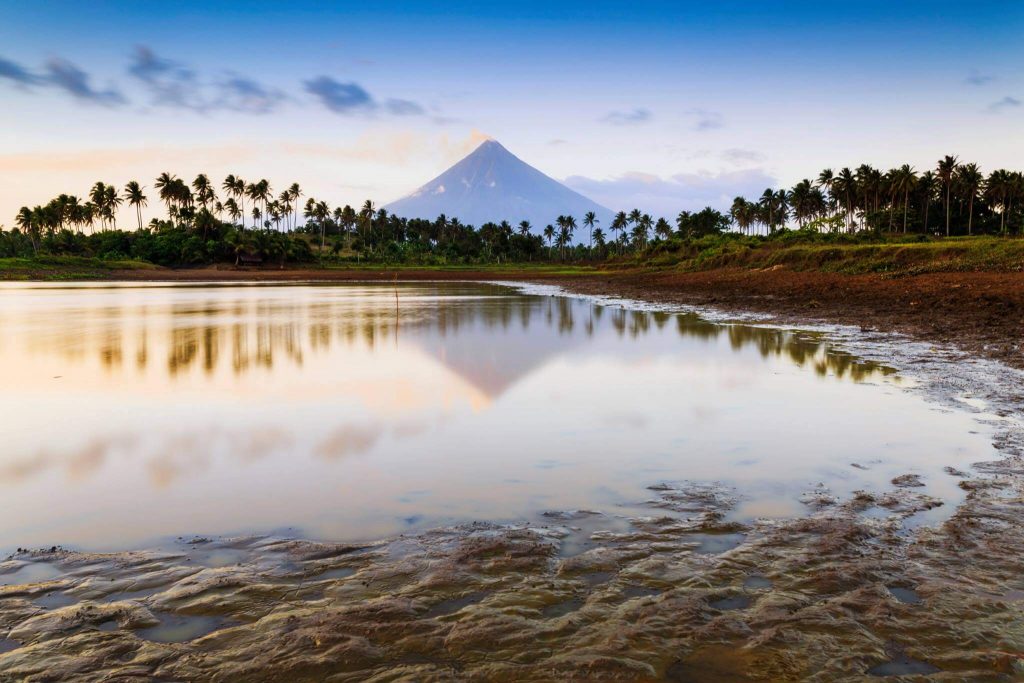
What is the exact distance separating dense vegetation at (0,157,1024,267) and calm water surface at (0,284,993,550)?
42.7 meters

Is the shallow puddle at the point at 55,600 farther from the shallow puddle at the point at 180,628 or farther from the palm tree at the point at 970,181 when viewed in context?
the palm tree at the point at 970,181

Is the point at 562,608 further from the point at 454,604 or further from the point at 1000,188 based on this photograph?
the point at 1000,188

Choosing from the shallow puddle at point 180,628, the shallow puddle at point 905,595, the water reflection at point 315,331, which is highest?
the water reflection at point 315,331

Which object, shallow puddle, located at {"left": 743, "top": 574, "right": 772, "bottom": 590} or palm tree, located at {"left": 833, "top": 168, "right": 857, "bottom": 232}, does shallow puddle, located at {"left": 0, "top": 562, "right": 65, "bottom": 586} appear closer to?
shallow puddle, located at {"left": 743, "top": 574, "right": 772, "bottom": 590}

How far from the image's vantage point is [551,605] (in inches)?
194

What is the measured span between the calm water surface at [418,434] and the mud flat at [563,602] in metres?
0.73

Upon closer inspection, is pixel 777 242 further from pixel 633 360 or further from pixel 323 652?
pixel 323 652

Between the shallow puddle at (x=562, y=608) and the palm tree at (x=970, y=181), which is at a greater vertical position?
the palm tree at (x=970, y=181)

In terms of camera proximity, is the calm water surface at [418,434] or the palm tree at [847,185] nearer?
the calm water surface at [418,434]

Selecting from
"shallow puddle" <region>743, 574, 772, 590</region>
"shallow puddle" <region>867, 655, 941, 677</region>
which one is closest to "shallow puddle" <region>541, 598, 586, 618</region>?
"shallow puddle" <region>743, 574, 772, 590</region>

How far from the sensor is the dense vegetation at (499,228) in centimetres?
9894

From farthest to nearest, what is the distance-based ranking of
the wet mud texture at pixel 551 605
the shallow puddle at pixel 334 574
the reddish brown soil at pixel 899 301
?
the reddish brown soil at pixel 899 301
the shallow puddle at pixel 334 574
the wet mud texture at pixel 551 605

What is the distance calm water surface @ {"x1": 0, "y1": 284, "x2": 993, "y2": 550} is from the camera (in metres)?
7.28

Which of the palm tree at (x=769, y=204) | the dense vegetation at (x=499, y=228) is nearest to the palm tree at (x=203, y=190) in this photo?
the dense vegetation at (x=499, y=228)
